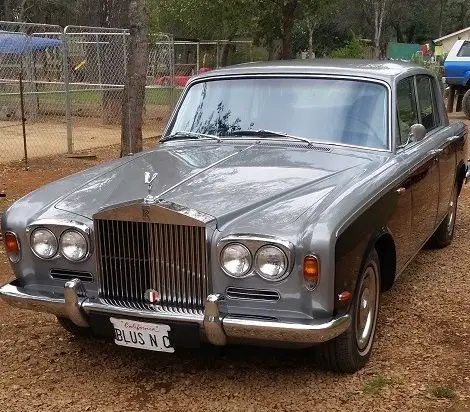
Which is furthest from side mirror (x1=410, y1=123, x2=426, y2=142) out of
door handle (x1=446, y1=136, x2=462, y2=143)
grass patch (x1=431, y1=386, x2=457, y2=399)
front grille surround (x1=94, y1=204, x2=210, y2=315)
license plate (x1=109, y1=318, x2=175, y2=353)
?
license plate (x1=109, y1=318, x2=175, y2=353)

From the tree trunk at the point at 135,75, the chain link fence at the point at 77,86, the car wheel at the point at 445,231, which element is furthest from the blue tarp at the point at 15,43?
the car wheel at the point at 445,231

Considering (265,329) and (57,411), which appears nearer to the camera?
(265,329)

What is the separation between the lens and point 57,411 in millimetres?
3600

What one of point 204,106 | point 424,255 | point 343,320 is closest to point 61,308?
point 343,320

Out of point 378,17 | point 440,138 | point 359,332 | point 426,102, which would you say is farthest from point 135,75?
point 378,17

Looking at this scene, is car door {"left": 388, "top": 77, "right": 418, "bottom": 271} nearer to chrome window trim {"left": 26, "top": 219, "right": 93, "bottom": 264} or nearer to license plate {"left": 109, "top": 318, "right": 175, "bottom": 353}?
license plate {"left": 109, "top": 318, "right": 175, "bottom": 353}

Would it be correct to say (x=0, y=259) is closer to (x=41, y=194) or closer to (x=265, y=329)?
(x=41, y=194)

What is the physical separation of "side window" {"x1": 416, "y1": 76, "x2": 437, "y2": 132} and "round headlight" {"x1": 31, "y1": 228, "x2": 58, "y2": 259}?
315 cm

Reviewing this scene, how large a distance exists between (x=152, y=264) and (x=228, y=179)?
76 centimetres

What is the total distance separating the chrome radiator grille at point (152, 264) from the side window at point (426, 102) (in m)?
2.80

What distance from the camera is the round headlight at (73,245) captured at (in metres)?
3.69

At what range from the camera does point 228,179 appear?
403 centimetres

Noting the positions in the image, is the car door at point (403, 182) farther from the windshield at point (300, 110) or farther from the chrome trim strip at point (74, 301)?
the chrome trim strip at point (74, 301)

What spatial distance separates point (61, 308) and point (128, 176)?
99 cm
